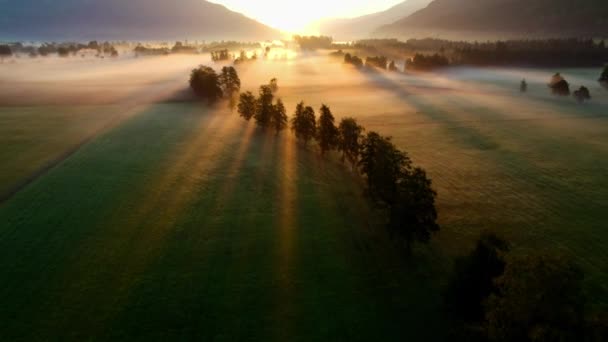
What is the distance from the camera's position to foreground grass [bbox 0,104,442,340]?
3228cm

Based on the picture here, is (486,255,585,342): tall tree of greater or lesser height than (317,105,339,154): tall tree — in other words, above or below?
below

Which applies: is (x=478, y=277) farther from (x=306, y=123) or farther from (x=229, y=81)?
(x=229, y=81)

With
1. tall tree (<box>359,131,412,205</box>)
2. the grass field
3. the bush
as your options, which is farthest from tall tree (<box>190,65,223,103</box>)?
the bush

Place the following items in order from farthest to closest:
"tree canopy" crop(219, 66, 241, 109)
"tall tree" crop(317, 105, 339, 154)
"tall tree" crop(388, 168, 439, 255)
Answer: "tree canopy" crop(219, 66, 241, 109) < "tall tree" crop(317, 105, 339, 154) < "tall tree" crop(388, 168, 439, 255)

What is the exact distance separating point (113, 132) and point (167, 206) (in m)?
55.5

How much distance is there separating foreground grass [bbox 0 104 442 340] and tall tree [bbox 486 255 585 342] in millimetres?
12393

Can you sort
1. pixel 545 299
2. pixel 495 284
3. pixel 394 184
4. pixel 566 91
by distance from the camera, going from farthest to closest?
pixel 566 91
pixel 394 184
pixel 495 284
pixel 545 299

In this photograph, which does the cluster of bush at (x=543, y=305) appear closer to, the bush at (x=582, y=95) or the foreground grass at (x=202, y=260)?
the foreground grass at (x=202, y=260)

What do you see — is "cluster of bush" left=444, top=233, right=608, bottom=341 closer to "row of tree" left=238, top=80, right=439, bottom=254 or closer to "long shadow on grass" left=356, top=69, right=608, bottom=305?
"row of tree" left=238, top=80, right=439, bottom=254

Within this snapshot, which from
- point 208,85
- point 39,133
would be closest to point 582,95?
point 208,85

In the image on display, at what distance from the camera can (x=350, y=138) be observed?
69.1m

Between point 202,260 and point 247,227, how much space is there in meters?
8.74

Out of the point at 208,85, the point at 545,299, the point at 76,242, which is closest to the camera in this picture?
the point at 545,299

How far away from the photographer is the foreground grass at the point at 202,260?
32.3 metres
